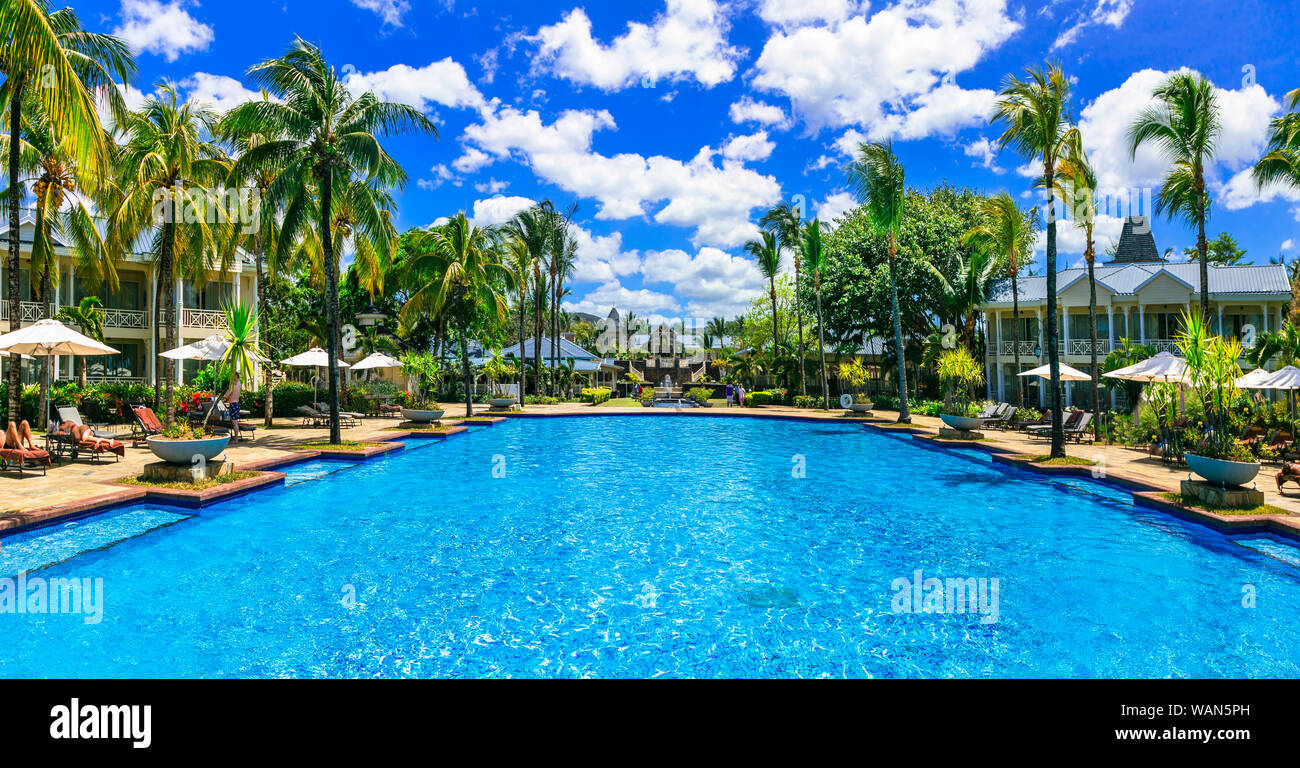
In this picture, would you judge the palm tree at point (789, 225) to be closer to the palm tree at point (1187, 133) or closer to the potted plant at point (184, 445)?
the palm tree at point (1187, 133)

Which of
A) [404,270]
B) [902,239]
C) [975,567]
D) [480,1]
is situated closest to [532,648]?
[975,567]

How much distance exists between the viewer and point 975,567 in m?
7.38

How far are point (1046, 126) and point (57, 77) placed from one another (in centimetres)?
1715

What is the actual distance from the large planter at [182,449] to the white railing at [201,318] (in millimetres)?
19003

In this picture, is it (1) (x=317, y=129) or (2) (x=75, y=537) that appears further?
(1) (x=317, y=129)

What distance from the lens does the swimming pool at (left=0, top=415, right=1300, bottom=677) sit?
4.99 meters

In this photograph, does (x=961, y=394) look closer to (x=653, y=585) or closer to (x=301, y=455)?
(x=653, y=585)

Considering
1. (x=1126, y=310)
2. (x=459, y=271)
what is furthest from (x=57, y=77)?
(x=1126, y=310)

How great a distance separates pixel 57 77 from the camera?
815 cm

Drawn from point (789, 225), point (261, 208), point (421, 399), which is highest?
point (789, 225)

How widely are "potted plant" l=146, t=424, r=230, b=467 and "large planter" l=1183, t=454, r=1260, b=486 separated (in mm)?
15449

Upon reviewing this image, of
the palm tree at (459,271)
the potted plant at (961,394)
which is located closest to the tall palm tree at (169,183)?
the palm tree at (459,271)
